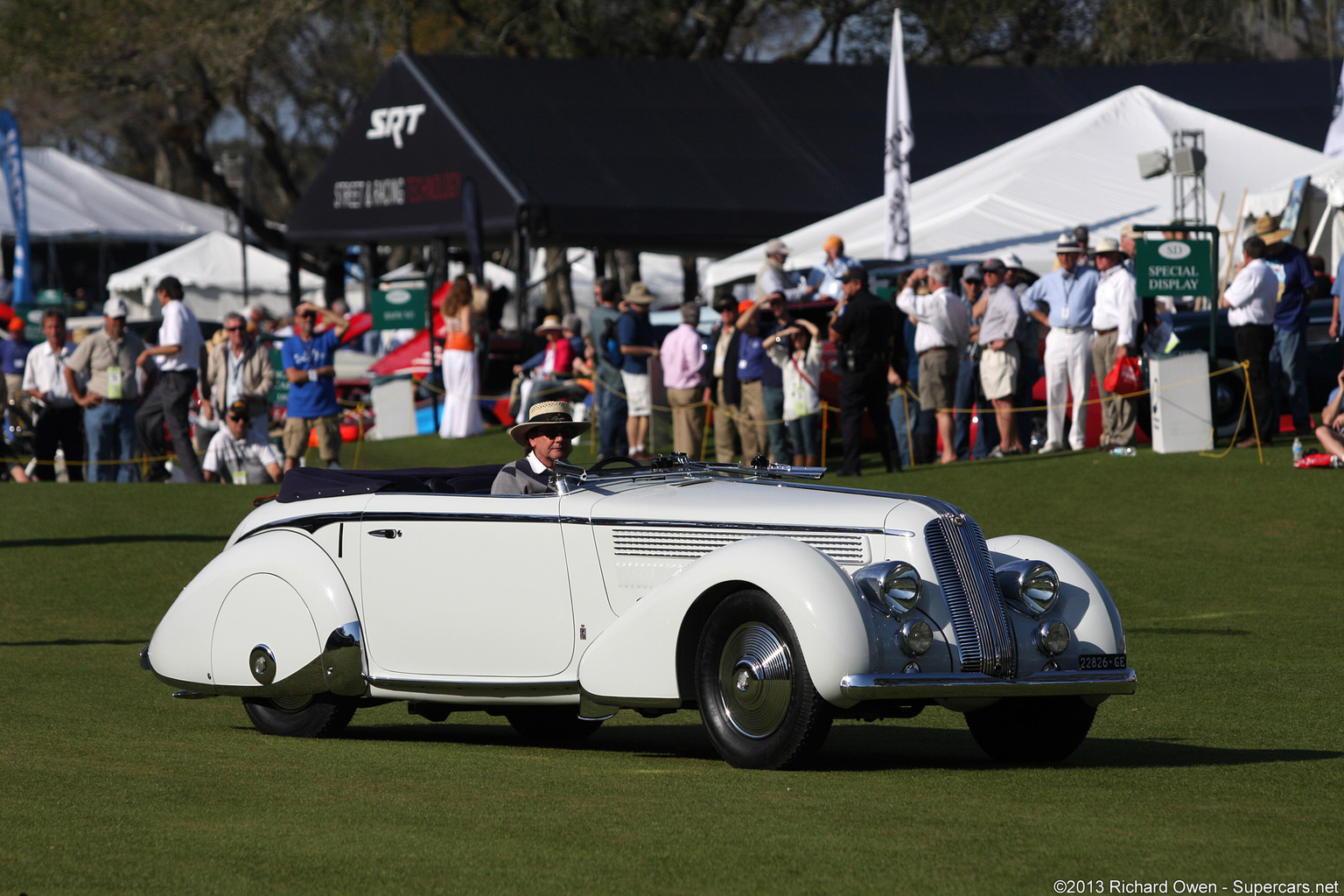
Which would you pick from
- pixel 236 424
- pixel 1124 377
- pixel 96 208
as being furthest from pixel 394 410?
pixel 96 208

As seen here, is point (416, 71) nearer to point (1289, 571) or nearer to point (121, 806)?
point (1289, 571)

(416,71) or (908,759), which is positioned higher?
(416,71)

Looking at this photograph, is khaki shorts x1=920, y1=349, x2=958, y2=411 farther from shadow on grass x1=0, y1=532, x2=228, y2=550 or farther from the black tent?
the black tent

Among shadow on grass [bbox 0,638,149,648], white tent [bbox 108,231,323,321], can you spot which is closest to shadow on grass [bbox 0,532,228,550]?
shadow on grass [bbox 0,638,149,648]

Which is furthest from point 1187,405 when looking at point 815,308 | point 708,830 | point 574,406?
point 708,830

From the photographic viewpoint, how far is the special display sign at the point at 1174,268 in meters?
17.3

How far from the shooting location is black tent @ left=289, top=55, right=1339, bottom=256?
27.8 meters

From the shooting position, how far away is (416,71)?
2903cm

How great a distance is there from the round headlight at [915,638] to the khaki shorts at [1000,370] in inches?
466

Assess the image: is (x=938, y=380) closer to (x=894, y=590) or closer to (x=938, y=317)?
(x=938, y=317)

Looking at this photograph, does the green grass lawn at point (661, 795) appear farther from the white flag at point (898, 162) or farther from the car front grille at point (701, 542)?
the white flag at point (898, 162)

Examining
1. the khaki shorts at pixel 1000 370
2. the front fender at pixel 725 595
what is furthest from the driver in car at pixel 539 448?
the khaki shorts at pixel 1000 370

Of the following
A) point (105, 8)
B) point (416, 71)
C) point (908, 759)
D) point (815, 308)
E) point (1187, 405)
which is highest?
point (105, 8)

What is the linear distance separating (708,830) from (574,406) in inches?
709
